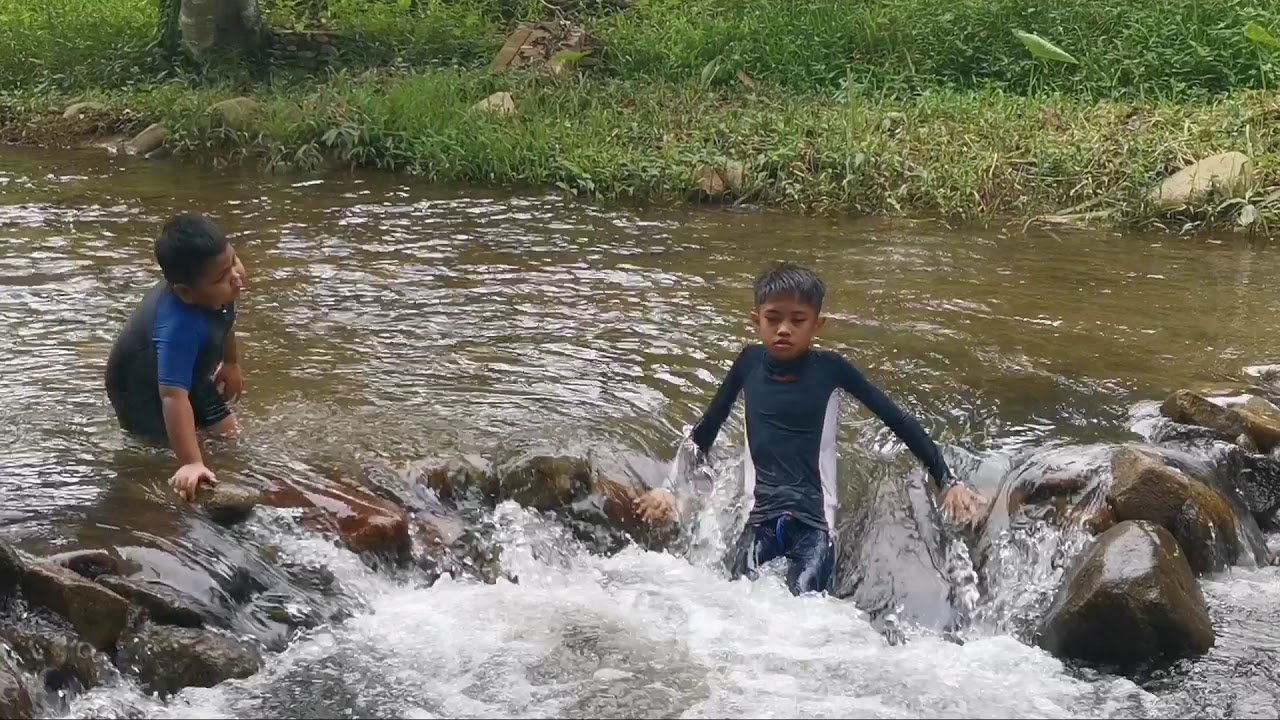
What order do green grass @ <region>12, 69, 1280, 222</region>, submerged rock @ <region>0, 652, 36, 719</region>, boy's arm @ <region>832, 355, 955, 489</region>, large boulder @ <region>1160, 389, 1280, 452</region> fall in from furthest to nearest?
green grass @ <region>12, 69, 1280, 222</region>
large boulder @ <region>1160, 389, 1280, 452</region>
boy's arm @ <region>832, 355, 955, 489</region>
submerged rock @ <region>0, 652, 36, 719</region>

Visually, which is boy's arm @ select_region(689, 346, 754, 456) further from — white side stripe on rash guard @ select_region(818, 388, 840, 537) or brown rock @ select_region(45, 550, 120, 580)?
brown rock @ select_region(45, 550, 120, 580)

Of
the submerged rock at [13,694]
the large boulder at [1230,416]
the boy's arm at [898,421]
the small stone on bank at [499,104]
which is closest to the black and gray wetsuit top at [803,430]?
the boy's arm at [898,421]

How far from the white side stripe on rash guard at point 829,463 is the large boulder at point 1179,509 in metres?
0.94

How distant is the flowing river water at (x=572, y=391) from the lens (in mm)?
3787

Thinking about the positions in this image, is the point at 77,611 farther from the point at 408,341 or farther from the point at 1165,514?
the point at 1165,514

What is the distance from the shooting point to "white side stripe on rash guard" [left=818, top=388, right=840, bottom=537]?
4648 mm

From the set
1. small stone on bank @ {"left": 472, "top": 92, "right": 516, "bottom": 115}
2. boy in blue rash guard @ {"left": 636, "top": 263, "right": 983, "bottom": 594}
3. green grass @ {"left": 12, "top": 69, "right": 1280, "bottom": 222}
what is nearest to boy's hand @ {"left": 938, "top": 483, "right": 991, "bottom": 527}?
boy in blue rash guard @ {"left": 636, "top": 263, "right": 983, "bottom": 594}

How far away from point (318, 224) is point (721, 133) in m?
3.18

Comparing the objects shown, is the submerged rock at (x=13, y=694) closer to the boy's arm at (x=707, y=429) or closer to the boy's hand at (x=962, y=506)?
the boy's arm at (x=707, y=429)

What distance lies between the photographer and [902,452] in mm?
5211

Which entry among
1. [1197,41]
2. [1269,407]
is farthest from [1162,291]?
[1197,41]

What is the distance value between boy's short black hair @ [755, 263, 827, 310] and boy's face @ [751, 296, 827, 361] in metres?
0.02

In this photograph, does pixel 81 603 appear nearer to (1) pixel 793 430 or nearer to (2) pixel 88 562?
(2) pixel 88 562

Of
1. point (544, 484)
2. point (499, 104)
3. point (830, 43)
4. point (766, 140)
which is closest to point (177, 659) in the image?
point (544, 484)
